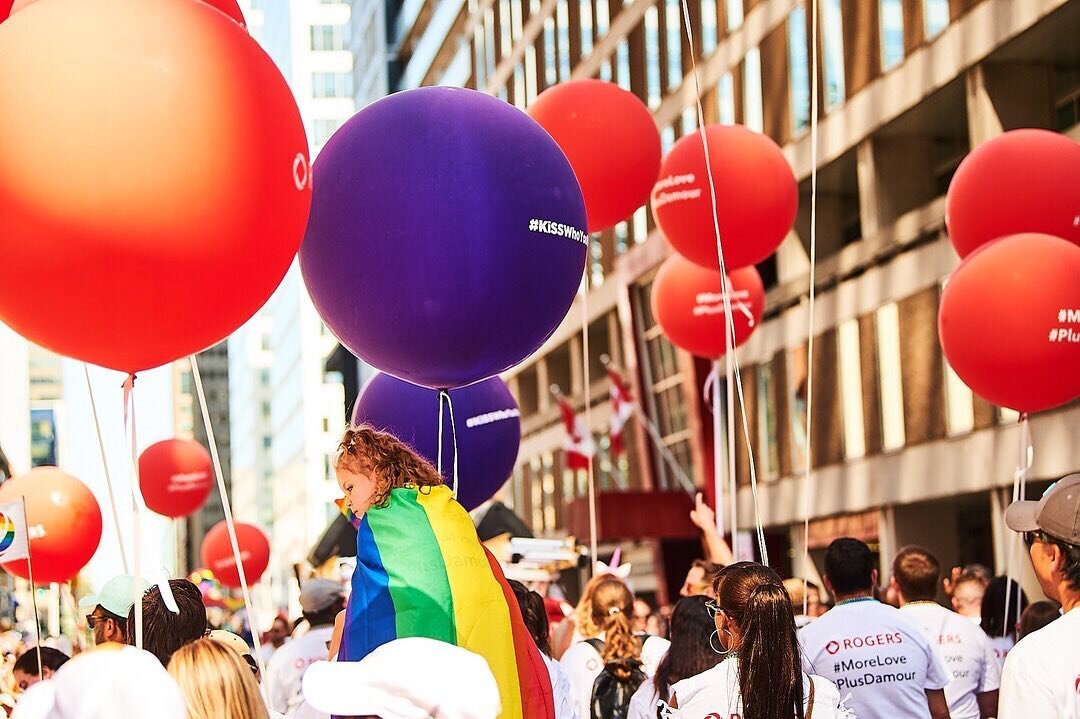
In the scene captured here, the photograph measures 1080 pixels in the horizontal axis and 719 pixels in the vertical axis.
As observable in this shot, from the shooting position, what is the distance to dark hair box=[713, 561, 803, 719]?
432cm

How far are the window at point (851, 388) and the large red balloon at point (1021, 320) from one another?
1558 cm

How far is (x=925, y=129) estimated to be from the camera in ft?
75.0

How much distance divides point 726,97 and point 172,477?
15.2 metres

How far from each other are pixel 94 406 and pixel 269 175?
91.0 inches

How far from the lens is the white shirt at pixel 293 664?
860cm

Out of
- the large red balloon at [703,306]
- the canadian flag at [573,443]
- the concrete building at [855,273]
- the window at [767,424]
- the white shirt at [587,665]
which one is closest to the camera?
the white shirt at [587,665]

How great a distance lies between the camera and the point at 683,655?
5.80m

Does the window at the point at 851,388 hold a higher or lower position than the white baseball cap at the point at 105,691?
higher

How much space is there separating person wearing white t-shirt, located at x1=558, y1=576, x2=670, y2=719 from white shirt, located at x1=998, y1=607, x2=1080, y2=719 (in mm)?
2993

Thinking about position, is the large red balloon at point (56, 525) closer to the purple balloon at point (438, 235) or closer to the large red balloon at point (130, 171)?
the purple balloon at point (438, 235)

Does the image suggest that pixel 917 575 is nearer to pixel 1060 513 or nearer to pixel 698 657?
pixel 698 657

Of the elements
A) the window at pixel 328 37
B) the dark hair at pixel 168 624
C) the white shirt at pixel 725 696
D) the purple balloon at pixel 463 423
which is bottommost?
the white shirt at pixel 725 696

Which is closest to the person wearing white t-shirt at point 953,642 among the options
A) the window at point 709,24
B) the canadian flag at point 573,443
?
the canadian flag at point 573,443

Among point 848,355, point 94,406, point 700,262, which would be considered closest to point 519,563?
point 700,262
